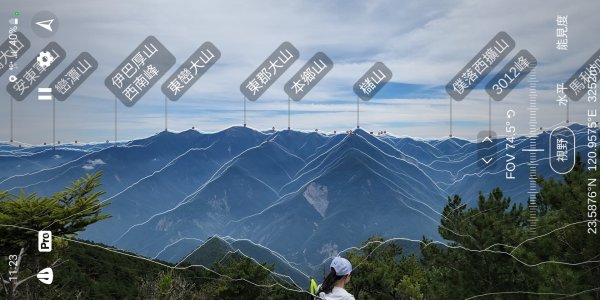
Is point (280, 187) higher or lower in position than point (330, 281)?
lower

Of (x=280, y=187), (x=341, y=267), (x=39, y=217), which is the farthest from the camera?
(x=280, y=187)

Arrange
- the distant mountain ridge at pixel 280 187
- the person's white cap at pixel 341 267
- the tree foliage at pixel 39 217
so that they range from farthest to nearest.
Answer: the distant mountain ridge at pixel 280 187, the tree foliage at pixel 39 217, the person's white cap at pixel 341 267

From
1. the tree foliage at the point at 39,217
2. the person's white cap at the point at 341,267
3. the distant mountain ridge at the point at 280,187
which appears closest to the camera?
the person's white cap at the point at 341,267

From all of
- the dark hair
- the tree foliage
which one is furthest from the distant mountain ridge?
the dark hair

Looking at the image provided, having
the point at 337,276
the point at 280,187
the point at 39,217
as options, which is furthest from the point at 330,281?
the point at 280,187

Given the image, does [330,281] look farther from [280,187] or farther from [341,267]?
[280,187]

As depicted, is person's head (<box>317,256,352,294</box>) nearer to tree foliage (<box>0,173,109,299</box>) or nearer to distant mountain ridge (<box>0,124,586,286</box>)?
tree foliage (<box>0,173,109,299</box>)

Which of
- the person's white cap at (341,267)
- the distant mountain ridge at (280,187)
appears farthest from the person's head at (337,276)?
the distant mountain ridge at (280,187)

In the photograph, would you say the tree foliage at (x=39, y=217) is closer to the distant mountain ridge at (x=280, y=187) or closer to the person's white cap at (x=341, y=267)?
the person's white cap at (x=341, y=267)

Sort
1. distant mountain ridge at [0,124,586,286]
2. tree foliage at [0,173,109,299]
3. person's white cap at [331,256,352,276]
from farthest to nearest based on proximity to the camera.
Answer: distant mountain ridge at [0,124,586,286]
tree foliage at [0,173,109,299]
person's white cap at [331,256,352,276]

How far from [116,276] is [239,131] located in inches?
659

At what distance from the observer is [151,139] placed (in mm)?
23188

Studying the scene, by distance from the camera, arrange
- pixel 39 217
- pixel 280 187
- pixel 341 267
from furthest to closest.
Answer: pixel 280 187, pixel 39 217, pixel 341 267

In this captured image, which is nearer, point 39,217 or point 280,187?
point 39,217
